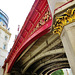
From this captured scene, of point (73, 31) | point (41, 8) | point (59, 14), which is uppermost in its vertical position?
point (41, 8)

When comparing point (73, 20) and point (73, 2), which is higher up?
point (73, 2)

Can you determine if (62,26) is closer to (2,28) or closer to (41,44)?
(41,44)

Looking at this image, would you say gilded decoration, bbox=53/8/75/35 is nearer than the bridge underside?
Yes

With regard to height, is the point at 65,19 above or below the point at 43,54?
below

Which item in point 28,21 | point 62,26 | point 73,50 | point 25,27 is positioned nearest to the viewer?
point 73,50

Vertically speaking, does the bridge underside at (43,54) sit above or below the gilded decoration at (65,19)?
above

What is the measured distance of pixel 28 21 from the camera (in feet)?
19.9

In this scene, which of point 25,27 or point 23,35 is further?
point 23,35

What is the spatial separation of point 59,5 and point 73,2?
48 cm

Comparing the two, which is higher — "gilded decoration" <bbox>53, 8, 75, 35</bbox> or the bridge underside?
the bridge underside

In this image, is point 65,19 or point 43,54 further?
point 43,54

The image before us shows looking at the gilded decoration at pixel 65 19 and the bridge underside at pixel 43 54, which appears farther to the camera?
the bridge underside at pixel 43 54

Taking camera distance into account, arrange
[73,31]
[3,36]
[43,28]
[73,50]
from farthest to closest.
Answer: [3,36]
[43,28]
[73,31]
[73,50]

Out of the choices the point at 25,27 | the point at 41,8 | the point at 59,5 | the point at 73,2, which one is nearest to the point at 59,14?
the point at 59,5
